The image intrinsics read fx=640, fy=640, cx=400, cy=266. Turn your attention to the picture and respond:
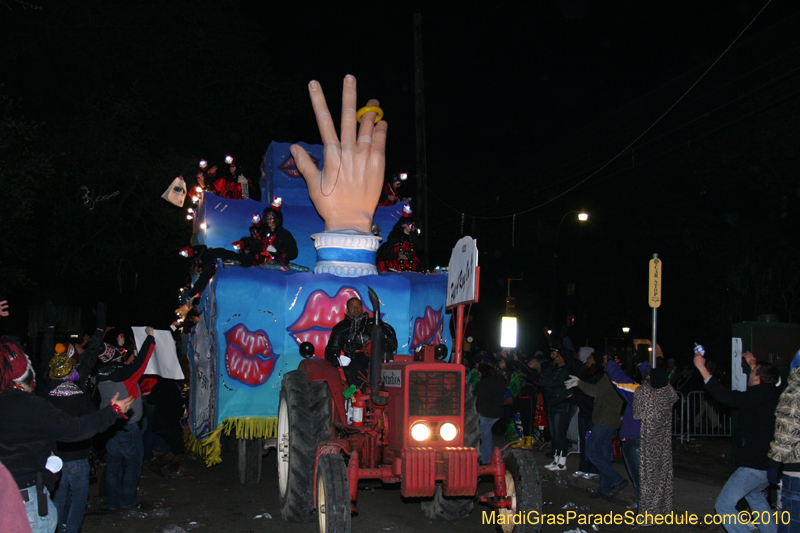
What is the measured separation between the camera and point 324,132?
8.88m

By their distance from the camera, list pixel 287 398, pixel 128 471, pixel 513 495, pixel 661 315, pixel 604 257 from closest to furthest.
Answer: pixel 513 495, pixel 287 398, pixel 128 471, pixel 661 315, pixel 604 257

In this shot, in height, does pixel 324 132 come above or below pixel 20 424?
above

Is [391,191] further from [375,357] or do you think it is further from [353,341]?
[375,357]

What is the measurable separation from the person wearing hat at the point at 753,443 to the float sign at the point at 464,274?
2065mm

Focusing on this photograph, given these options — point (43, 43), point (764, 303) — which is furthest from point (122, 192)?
point (764, 303)

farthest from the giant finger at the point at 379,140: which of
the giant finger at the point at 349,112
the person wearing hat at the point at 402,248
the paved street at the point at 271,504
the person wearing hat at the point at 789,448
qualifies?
the person wearing hat at the point at 789,448

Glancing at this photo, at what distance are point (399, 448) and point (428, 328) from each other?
10.8 ft

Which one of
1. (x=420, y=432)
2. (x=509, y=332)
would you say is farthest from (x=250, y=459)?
(x=509, y=332)

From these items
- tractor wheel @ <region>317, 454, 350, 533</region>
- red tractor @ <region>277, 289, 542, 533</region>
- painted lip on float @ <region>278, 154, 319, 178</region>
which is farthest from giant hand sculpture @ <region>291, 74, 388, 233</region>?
tractor wheel @ <region>317, 454, 350, 533</region>

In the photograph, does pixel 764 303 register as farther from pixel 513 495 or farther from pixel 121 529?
pixel 121 529

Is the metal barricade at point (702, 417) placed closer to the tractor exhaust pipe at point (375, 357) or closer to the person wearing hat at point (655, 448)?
the person wearing hat at point (655, 448)

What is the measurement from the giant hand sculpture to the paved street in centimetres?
359

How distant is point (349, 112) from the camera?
8.95 meters

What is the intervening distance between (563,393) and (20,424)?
765 cm
